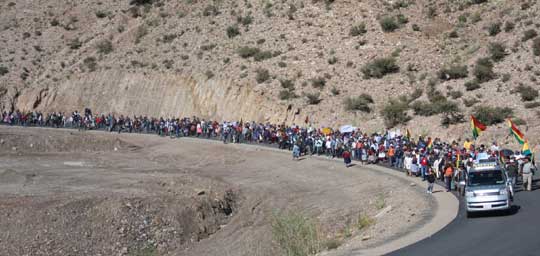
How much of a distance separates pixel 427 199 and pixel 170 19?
51557mm

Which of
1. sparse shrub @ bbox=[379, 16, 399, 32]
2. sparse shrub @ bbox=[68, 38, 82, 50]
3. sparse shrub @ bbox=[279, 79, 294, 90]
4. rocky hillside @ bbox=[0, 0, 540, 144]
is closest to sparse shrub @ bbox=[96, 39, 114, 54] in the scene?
rocky hillside @ bbox=[0, 0, 540, 144]

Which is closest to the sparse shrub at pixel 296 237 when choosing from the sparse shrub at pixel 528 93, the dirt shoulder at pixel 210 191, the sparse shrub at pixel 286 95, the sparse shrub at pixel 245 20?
the dirt shoulder at pixel 210 191

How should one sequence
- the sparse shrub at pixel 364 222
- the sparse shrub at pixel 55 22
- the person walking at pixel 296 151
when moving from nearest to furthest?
the sparse shrub at pixel 364 222 → the person walking at pixel 296 151 → the sparse shrub at pixel 55 22

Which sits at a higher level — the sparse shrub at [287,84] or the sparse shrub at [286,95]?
the sparse shrub at [287,84]

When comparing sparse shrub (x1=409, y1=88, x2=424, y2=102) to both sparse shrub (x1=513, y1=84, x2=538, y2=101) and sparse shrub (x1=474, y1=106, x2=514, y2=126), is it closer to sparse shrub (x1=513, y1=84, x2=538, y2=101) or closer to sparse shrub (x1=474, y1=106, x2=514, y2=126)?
sparse shrub (x1=513, y1=84, x2=538, y2=101)

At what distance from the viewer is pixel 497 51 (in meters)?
60.3

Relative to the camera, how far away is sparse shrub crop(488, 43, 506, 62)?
6000 centimetres

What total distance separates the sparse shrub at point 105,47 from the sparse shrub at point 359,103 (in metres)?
28.8

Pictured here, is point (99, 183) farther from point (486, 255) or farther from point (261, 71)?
point (486, 255)

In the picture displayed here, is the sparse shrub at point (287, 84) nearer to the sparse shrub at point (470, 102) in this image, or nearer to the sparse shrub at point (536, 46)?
the sparse shrub at point (470, 102)

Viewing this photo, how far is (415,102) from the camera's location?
56719 millimetres

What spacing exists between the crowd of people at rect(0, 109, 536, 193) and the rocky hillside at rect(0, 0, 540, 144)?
8.27 ft

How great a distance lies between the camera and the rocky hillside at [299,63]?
57062mm

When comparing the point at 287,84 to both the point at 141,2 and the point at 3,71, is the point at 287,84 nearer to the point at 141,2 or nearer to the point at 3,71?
the point at 141,2
